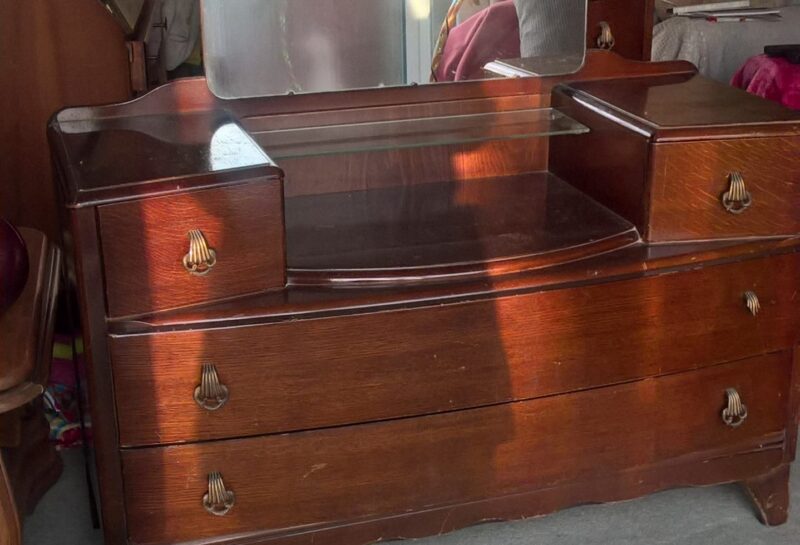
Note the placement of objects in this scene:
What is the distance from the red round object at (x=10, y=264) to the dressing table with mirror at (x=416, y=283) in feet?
0.52

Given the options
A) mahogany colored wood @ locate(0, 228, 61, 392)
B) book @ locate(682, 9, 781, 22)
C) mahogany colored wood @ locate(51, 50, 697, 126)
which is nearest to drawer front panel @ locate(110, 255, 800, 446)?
mahogany colored wood @ locate(0, 228, 61, 392)

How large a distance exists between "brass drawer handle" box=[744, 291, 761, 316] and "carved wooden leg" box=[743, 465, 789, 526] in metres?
0.34

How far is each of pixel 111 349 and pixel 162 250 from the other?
15 centimetres

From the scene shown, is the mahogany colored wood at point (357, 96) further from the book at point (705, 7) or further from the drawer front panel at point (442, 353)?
the book at point (705, 7)

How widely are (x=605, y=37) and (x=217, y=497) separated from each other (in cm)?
101

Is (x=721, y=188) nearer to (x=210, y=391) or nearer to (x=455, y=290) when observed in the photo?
(x=455, y=290)

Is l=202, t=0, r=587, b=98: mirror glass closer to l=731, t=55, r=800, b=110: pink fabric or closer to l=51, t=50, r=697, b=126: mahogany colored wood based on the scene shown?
l=51, t=50, r=697, b=126: mahogany colored wood

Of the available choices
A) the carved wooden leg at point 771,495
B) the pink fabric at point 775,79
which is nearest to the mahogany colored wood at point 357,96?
the carved wooden leg at point 771,495

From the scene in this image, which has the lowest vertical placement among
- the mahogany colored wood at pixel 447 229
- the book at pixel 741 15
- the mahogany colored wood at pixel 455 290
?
the mahogany colored wood at pixel 455 290

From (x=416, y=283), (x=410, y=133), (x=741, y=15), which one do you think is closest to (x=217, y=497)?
(x=416, y=283)

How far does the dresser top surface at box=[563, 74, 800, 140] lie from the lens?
5.00ft

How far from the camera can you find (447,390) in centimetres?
149

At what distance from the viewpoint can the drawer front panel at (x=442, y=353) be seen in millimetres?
1375

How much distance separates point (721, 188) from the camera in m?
1.55
